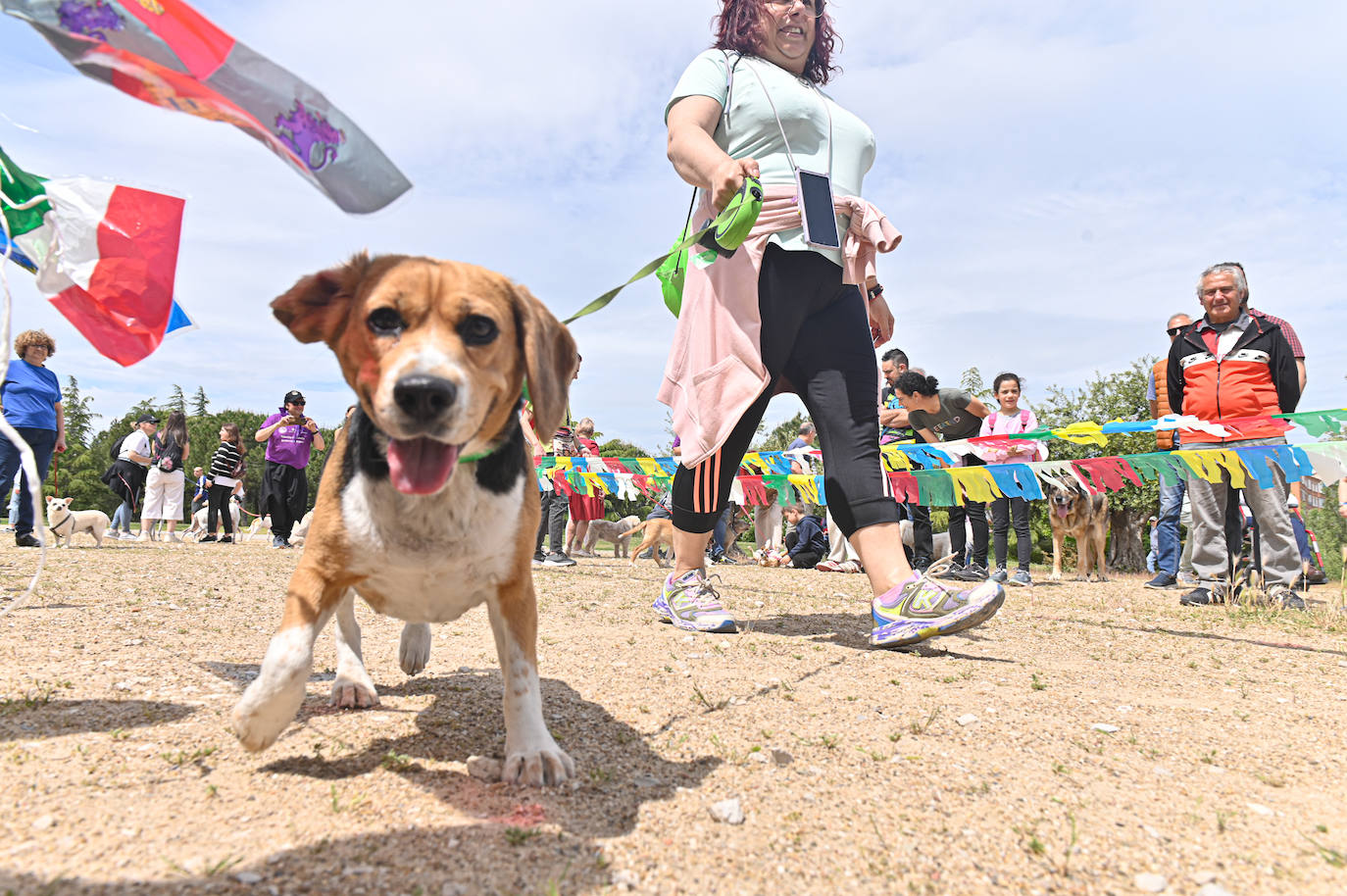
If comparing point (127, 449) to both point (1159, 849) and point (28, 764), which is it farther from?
point (1159, 849)

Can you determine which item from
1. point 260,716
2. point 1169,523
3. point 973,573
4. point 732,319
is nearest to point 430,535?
point 260,716

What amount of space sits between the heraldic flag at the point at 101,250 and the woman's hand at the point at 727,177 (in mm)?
1940

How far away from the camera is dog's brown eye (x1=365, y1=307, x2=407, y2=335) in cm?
196

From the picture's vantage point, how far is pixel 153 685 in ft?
9.22

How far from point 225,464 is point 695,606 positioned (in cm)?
1116

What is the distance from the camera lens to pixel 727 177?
3.28 metres

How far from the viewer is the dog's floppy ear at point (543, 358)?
7.07ft

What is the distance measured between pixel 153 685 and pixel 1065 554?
674 inches

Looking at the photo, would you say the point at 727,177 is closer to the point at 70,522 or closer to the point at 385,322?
the point at 385,322

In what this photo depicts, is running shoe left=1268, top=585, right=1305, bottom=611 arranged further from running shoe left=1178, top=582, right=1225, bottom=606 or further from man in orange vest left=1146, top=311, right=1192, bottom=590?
man in orange vest left=1146, top=311, right=1192, bottom=590

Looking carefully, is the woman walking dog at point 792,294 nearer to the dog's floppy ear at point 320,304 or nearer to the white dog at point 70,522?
the dog's floppy ear at point 320,304

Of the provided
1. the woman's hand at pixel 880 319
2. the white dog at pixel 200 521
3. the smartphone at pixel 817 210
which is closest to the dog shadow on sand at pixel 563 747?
the smartphone at pixel 817 210

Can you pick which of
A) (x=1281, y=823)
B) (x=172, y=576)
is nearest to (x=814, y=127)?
(x=1281, y=823)

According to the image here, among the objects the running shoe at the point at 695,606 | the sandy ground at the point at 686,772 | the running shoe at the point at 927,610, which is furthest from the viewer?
the running shoe at the point at 695,606
